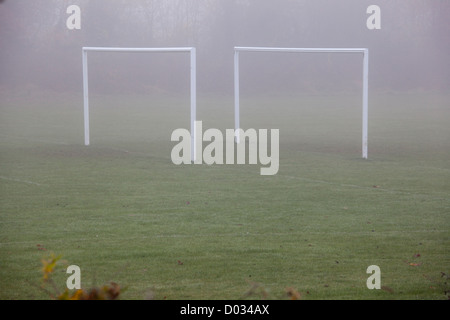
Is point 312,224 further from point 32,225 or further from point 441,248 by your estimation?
point 32,225

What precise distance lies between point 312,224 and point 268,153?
8.19 metres

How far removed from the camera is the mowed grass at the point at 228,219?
5.80 metres

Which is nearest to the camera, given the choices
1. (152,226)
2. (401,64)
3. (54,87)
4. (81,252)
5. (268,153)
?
(81,252)

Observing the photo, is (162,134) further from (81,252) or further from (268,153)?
(81,252)

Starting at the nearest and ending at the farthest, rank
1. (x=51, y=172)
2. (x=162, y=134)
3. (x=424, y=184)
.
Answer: (x=424, y=184), (x=51, y=172), (x=162, y=134)

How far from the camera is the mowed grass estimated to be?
5.80 meters

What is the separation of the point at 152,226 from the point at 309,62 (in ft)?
141

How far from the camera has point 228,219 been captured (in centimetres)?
857

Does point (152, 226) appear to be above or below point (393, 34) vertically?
below

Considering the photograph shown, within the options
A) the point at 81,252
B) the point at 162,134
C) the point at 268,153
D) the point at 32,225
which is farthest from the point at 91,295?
the point at 162,134

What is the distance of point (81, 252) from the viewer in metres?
6.81

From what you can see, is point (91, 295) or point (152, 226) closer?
point (91, 295)
